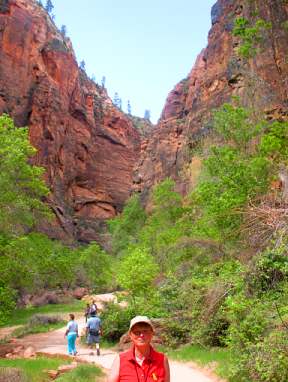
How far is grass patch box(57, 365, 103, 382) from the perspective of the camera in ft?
36.6

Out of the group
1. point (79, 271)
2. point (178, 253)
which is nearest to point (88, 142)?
point (79, 271)

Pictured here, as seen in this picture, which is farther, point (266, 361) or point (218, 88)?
point (218, 88)

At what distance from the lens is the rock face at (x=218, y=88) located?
105 feet

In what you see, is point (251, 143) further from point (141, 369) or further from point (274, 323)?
point (141, 369)

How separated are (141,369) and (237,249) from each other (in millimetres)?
13867

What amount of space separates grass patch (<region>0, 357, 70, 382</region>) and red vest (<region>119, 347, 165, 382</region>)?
28.2 feet

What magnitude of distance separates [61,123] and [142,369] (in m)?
66.8

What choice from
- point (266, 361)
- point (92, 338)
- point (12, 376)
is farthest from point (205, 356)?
point (92, 338)

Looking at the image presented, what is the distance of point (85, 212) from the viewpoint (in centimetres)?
7575

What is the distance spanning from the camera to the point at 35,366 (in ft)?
43.0

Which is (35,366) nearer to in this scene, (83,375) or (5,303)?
(83,375)

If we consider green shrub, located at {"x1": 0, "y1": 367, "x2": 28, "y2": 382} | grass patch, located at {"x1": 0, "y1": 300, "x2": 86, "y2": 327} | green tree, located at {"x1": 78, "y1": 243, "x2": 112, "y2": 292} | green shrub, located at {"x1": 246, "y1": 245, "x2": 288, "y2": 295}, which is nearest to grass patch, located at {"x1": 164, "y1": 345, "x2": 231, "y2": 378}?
green shrub, located at {"x1": 246, "y1": 245, "x2": 288, "y2": 295}

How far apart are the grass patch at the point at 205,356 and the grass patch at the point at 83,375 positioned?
2.56 meters

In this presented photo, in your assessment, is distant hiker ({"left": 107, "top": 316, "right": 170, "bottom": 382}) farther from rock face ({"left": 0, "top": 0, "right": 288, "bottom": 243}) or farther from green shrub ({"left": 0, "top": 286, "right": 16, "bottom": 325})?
rock face ({"left": 0, "top": 0, "right": 288, "bottom": 243})
